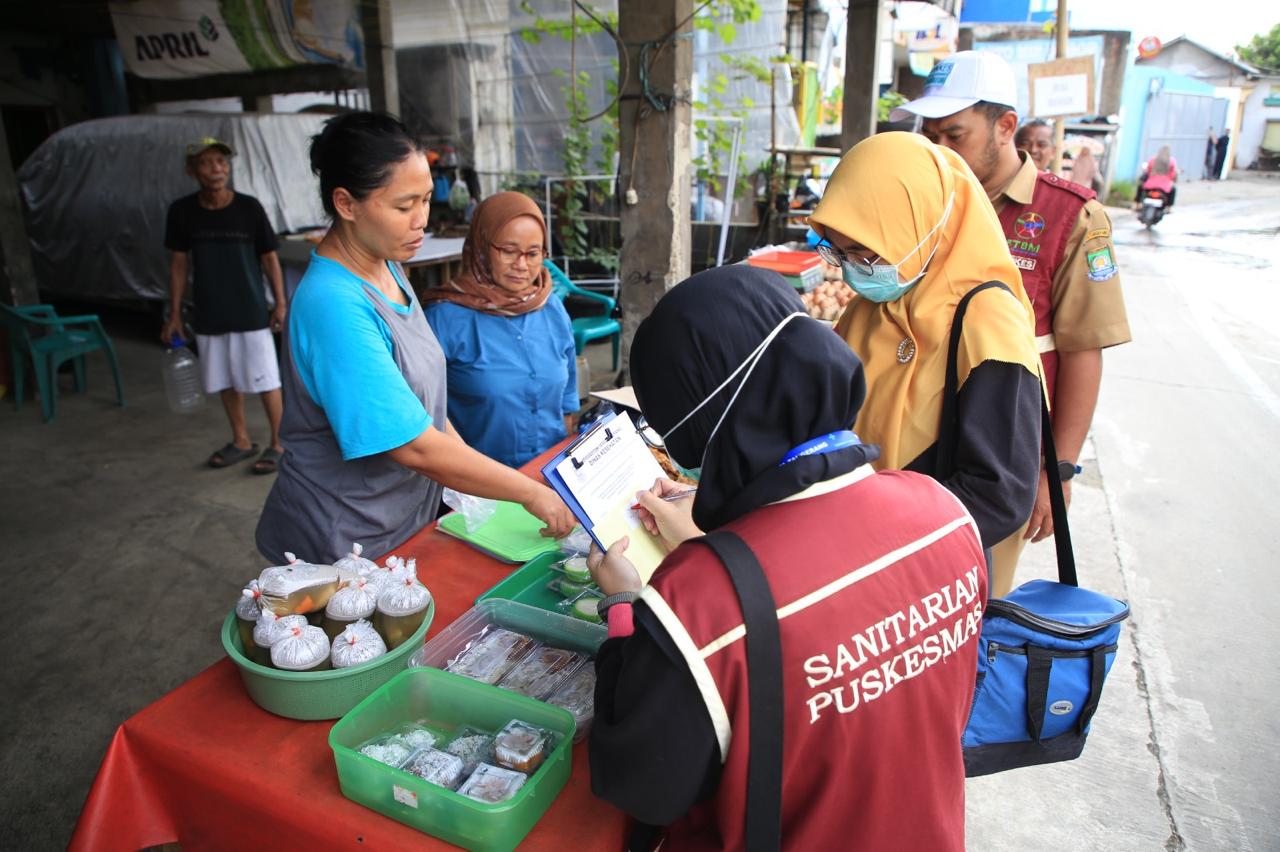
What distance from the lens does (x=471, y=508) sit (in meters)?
2.03

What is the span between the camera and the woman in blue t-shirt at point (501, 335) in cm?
259

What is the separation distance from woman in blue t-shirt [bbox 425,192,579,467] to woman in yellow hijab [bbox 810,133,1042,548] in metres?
1.22

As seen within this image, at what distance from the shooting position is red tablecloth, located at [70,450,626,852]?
1.13m

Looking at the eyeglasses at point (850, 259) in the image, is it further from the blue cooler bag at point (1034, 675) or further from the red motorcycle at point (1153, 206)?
the red motorcycle at point (1153, 206)

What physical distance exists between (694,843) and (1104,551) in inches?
151

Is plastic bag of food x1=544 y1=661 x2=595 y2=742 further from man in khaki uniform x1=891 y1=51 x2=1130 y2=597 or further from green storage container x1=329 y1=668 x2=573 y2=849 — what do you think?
man in khaki uniform x1=891 y1=51 x2=1130 y2=597

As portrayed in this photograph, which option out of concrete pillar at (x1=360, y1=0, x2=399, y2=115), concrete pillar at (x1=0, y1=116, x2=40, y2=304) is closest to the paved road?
concrete pillar at (x1=360, y1=0, x2=399, y2=115)

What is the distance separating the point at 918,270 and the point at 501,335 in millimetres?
1435

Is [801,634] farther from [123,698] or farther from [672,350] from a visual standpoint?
[123,698]

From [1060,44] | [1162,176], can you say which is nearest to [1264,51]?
[1162,176]

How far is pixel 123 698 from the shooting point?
118 inches

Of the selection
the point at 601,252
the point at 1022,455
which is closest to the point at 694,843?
the point at 1022,455

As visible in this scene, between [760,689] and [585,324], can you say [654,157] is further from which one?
[760,689]

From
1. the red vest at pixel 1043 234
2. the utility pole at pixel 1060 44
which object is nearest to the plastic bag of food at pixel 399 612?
the red vest at pixel 1043 234
